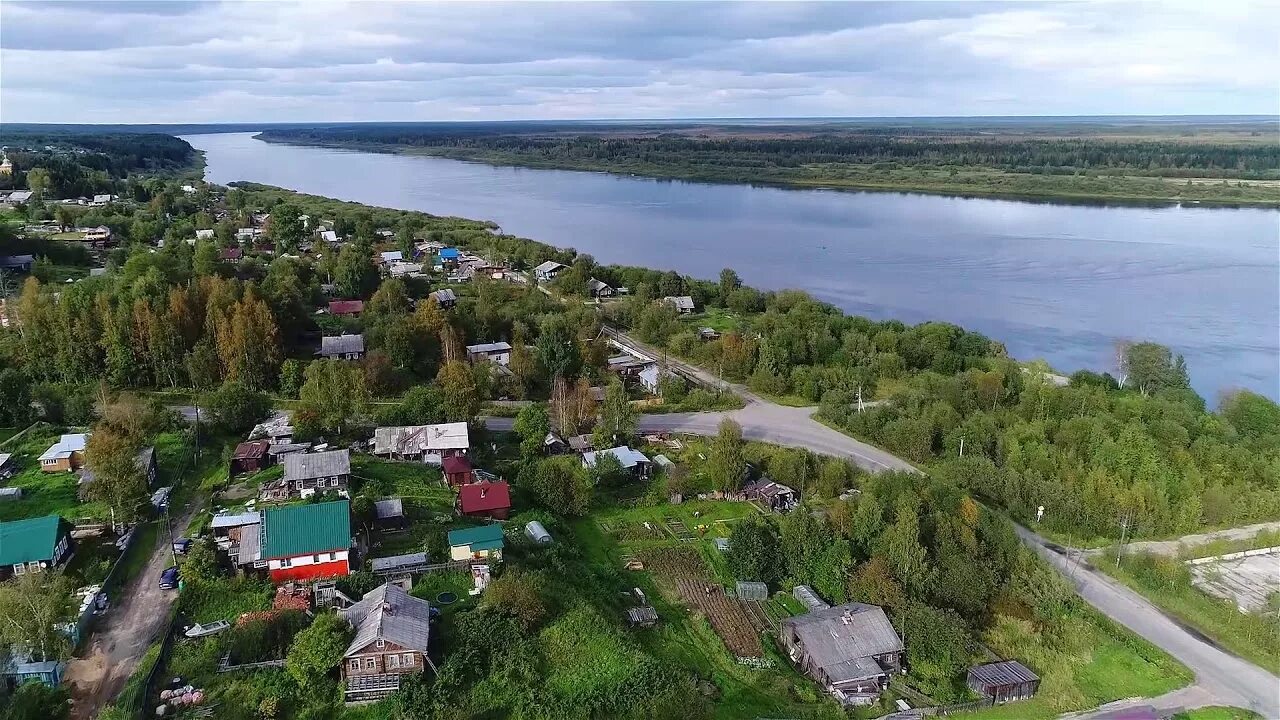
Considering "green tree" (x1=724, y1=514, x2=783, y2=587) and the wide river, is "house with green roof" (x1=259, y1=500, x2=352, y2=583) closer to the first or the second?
"green tree" (x1=724, y1=514, x2=783, y2=587)

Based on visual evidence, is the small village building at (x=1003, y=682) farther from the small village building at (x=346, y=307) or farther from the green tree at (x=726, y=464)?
the small village building at (x=346, y=307)

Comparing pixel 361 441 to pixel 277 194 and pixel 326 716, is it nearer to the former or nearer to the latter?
pixel 326 716

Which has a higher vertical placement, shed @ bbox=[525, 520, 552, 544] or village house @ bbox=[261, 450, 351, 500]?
village house @ bbox=[261, 450, 351, 500]

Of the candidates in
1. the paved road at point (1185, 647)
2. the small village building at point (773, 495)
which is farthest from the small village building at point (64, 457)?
the paved road at point (1185, 647)

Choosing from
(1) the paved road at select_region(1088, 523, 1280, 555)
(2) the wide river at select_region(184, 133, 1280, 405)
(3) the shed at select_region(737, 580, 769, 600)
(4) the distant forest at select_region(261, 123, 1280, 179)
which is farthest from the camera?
(4) the distant forest at select_region(261, 123, 1280, 179)

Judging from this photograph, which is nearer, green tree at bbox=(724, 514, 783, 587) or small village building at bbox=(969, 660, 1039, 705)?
small village building at bbox=(969, 660, 1039, 705)

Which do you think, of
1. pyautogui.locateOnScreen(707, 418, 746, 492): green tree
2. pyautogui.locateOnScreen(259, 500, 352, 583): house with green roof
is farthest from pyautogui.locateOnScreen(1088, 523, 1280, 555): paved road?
pyautogui.locateOnScreen(259, 500, 352, 583): house with green roof
